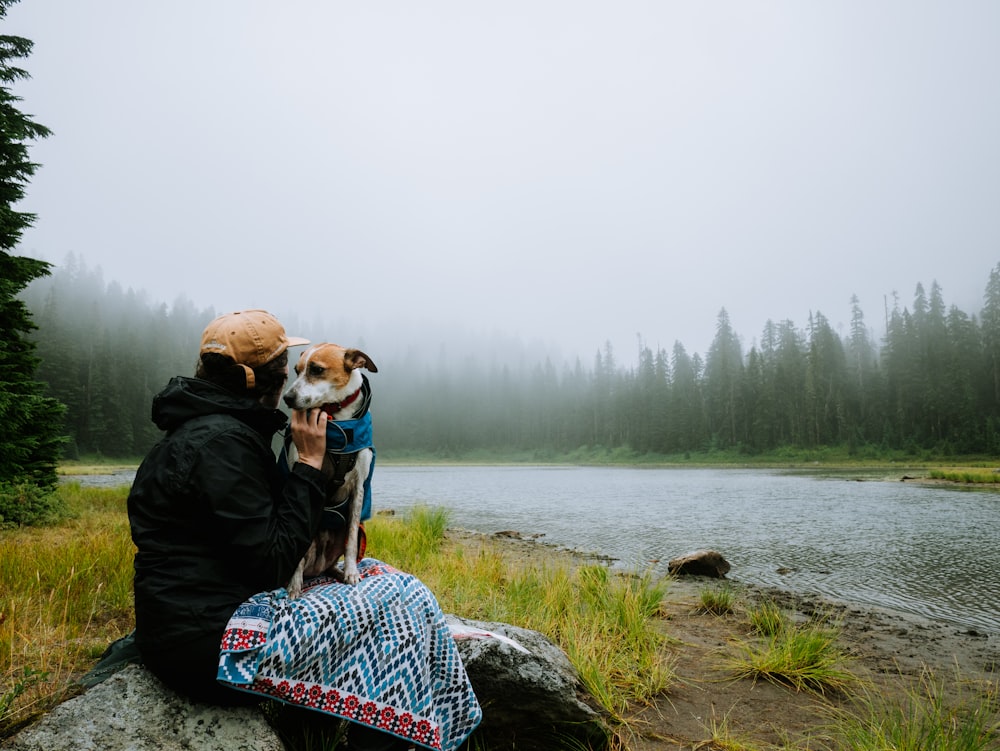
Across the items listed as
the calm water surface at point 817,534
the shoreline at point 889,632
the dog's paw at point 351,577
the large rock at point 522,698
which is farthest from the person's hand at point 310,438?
the calm water surface at point 817,534

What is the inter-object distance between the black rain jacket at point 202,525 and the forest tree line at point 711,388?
50736 mm

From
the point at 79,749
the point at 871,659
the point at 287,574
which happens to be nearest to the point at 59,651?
the point at 79,749

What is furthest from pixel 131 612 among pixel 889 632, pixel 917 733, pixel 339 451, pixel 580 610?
pixel 889 632

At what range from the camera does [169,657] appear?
2021 millimetres

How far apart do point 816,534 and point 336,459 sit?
562 inches

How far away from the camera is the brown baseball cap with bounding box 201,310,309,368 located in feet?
7.84

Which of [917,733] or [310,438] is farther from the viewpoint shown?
[917,733]

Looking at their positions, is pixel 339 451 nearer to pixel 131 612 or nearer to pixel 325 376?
pixel 325 376

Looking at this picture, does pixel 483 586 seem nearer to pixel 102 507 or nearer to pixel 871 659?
pixel 871 659

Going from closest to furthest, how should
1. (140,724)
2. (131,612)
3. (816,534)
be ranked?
(140,724) → (131,612) → (816,534)

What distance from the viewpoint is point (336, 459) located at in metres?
2.79

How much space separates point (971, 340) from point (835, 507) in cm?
5442

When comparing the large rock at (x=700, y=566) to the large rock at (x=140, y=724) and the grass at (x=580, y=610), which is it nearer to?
the grass at (x=580, y=610)

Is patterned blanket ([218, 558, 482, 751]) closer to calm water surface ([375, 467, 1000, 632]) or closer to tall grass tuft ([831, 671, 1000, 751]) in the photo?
tall grass tuft ([831, 671, 1000, 751])
